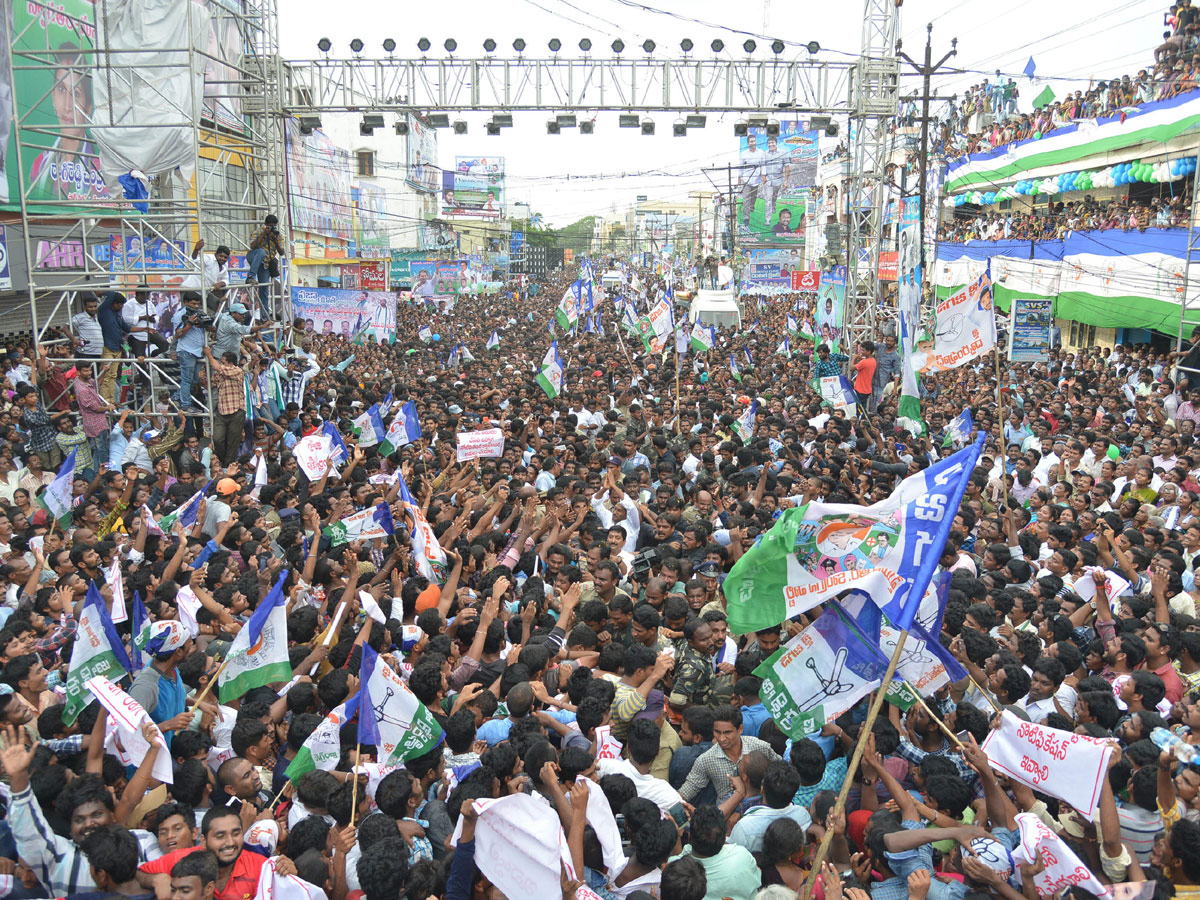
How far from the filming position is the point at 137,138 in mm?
13969

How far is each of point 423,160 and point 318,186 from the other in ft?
102

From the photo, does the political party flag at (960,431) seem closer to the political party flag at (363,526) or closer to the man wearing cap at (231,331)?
the political party flag at (363,526)

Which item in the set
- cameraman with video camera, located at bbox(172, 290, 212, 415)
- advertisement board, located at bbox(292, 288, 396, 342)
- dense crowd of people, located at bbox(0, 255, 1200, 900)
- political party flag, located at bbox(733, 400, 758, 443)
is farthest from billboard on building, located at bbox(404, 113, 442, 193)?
dense crowd of people, located at bbox(0, 255, 1200, 900)

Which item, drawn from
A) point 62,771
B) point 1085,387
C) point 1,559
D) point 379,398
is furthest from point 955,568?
point 1085,387

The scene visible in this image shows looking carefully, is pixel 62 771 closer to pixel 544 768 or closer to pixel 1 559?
pixel 544 768

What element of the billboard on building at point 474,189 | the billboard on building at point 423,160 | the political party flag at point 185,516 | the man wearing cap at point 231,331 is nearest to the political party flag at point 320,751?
the political party flag at point 185,516

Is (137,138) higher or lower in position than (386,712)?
higher

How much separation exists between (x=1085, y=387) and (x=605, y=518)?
1162 cm

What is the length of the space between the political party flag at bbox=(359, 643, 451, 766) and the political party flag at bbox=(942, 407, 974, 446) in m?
9.54

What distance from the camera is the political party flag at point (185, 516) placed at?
26.0 feet

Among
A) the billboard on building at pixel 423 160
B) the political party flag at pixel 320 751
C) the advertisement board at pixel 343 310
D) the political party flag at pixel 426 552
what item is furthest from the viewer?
the billboard on building at pixel 423 160

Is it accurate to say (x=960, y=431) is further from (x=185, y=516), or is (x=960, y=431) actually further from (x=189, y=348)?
(x=189, y=348)

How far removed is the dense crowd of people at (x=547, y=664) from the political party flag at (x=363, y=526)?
174mm

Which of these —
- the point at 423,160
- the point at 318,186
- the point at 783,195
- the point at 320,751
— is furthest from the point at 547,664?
the point at 783,195
